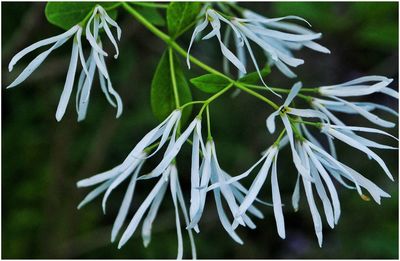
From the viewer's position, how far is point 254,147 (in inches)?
65.0

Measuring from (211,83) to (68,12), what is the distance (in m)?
0.19

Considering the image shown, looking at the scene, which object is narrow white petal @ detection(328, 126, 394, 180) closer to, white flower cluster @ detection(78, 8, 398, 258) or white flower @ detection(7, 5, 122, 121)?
white flower cluster @ detection(78, 8, 398, 258)

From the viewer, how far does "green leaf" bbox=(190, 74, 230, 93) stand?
0.59 meters

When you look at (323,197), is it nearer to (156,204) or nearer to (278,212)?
(278,212)

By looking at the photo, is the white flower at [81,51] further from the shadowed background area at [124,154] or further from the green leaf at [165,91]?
the shadowed background area at [124,154]

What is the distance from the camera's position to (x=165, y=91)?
0.66m

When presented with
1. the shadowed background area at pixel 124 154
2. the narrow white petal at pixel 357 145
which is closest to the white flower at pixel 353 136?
the narrow white petal at pixel 357 145

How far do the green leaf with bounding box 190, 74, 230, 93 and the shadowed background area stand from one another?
84 cm

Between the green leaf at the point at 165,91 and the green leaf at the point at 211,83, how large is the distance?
0.05 meters

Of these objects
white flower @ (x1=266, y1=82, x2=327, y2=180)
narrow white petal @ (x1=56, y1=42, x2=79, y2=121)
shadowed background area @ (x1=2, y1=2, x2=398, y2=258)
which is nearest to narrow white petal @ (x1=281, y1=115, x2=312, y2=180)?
white flower @ (x1=266, y1=82, x2=327, y2=180)

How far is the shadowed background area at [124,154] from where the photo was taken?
1.53m

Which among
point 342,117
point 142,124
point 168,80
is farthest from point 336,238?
point 168,80

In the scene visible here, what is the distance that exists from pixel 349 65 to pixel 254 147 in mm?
428

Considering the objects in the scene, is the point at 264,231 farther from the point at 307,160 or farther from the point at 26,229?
the point at 307,160
